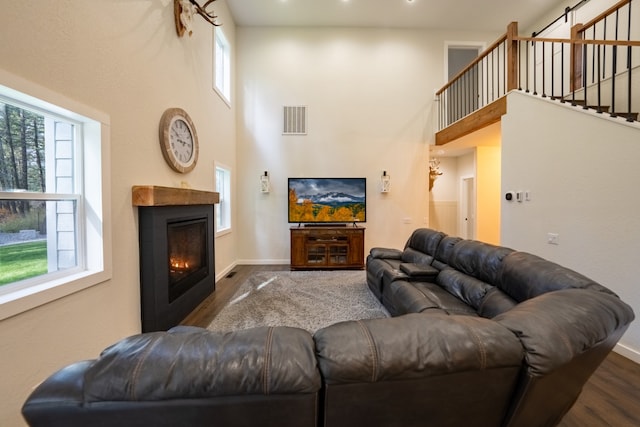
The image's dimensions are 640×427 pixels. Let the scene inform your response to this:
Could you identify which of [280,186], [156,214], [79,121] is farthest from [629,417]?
[280,186]

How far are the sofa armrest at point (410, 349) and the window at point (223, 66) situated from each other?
5035 millimetres

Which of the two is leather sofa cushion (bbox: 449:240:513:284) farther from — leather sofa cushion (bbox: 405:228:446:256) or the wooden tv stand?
the wooden tv stand

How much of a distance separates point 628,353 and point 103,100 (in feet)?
16.2

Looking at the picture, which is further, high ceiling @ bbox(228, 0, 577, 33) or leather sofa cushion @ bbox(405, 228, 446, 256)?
high ceiling @ bbox(228, 0, 577, 33)

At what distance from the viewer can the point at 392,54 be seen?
5.79 metres

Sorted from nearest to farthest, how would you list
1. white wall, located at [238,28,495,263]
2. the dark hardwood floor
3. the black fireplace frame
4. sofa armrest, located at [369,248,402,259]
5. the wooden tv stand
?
the dark hardwood floor < the black fireplace frame < sofa armrest, located at [369,248,402,259] < the wooden tv stand < white wall, located at [238,28,495,263]

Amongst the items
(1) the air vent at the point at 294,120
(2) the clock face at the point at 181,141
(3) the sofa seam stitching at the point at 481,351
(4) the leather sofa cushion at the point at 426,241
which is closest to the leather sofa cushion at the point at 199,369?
(3) the sofa seam stitching at the point at 481,351

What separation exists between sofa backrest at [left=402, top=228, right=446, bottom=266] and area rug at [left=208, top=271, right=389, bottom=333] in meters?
0.78

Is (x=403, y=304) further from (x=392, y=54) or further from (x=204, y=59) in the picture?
(x=392, y=54)

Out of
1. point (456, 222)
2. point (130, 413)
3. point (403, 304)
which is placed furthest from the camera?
point (456, 222)

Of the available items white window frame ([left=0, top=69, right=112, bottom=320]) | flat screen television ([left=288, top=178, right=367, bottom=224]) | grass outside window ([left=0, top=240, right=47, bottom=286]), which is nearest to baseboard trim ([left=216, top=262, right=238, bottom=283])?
flat screen television ([left=288, top=178, right=367, bottom=224])

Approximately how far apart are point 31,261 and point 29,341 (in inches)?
19.8

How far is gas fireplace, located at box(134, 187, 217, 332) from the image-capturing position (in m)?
2.47

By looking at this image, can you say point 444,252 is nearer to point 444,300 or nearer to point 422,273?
point 422,273
